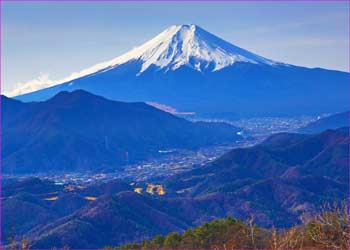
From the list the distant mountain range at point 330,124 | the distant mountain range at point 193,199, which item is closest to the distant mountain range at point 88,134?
the distant mountain range at point 330,124

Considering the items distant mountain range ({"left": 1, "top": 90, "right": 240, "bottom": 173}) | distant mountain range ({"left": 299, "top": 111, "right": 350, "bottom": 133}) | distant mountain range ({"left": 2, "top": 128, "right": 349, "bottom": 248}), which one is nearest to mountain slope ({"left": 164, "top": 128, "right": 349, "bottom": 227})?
distant mountain range ({"left": 2, "top": 128, "right": 349, "bottom": 248})

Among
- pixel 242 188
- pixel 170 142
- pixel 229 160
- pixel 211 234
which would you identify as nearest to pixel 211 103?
pixel 170 142

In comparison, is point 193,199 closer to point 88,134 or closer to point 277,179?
point 277,179

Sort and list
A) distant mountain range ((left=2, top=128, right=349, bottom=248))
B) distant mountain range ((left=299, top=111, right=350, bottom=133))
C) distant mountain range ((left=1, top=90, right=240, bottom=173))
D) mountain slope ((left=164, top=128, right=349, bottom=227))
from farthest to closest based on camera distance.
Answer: distant mountain range ((left=299, top=111, right=350, bottom=133))
distant mountain range ((left=1, top=90, right=240, bottom=173))
mountain slope ((left=164, top=128, right=349, bottom=227))
distant mountain range ((left=2, top=128, right=349, bottom=248))

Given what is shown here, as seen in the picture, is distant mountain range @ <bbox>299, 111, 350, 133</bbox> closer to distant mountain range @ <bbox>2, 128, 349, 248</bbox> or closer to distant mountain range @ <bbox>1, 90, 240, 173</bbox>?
distant mountain range @ <bbox>1, 90, 240, 173</bbox>

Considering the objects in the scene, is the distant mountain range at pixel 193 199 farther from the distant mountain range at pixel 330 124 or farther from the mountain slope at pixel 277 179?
the distant mountain range at pixel 330 124

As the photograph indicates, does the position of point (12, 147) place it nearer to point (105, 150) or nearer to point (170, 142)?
point (105, 150)
